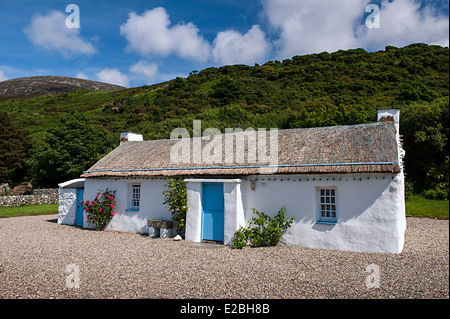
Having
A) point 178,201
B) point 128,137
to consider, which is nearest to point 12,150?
point 128,137

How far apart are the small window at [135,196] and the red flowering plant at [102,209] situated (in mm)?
849

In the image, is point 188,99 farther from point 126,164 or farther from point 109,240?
point 109,240

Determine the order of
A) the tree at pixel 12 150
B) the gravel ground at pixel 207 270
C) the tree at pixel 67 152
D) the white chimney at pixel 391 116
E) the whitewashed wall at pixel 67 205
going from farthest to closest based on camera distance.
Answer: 1. the tree at pixel 12 150
2. the tree at pixel 67 152
3. the whitewashed wall at pixel 67 205
4. the white chimney at pixel 391 116
5. the gravel ground at pixel 207 270

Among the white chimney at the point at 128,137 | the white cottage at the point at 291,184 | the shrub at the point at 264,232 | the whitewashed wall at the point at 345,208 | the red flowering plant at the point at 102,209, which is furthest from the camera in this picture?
the white chimney at the point at 128,137

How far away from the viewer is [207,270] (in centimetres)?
780

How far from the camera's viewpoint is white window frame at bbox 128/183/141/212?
14234 millimetres

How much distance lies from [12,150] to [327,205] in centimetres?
3224

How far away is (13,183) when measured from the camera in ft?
106

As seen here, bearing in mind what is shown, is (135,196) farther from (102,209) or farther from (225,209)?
(225,209)

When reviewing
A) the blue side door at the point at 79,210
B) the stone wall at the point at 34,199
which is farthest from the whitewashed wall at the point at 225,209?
the stone wall at the point at 34,199

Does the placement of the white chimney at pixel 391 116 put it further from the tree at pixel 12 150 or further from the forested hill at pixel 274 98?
the tree at pixel 12 150

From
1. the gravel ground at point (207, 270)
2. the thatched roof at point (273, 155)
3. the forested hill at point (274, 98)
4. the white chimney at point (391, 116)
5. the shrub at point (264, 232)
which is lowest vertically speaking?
the gravel ground at point (207, 270)

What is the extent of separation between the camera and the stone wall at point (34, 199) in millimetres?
23047
